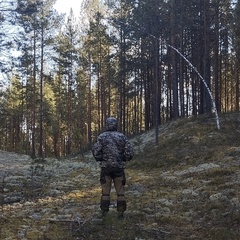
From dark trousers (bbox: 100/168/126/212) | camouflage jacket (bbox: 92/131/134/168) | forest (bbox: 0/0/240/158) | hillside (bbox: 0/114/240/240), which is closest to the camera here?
hillside (bbox: 0/114/240/240)

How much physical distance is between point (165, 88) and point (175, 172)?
27311 mm

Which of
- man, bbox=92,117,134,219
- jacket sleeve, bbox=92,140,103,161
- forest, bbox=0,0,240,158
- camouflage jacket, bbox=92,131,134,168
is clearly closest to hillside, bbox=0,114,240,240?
man, bbox=92,117,134,219

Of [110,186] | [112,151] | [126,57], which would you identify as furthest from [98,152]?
[126,57]

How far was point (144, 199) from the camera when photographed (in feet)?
32.9

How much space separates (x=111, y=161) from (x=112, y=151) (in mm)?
239

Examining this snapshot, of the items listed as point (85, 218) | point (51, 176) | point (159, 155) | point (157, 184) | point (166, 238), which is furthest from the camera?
point (159, 155)

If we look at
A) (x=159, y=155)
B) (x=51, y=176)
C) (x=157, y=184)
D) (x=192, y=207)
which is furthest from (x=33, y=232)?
(x=159, y=155)

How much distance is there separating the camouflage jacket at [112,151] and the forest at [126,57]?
1610 centimetres

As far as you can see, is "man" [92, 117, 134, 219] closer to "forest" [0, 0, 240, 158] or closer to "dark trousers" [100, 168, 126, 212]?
"dark trousers" [100, 168, 126, 212]

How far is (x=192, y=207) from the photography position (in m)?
9.04

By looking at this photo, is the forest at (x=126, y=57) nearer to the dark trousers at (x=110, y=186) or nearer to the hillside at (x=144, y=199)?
the hillside at (x=144, y=199)

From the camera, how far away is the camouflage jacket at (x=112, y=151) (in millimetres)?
8188

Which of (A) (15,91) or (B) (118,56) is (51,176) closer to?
(B) (118,56)

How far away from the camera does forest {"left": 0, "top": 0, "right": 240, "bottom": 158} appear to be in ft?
90.6
